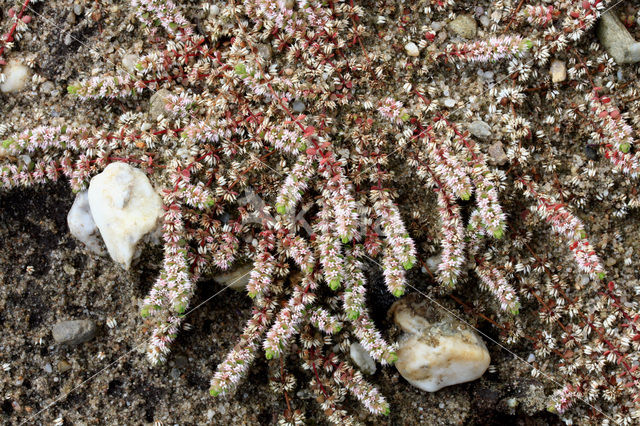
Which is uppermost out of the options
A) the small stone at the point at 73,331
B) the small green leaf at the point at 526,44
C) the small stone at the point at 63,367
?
the small green leaf at the point at 526,44

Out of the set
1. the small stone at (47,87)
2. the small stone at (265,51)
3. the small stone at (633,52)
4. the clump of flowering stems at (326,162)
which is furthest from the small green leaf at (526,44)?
the small stone at (47,87)

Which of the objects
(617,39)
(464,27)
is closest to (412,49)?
(464,27)

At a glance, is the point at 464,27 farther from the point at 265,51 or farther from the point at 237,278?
the point at 237,278

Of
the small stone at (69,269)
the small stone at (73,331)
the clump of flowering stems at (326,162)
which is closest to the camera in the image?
the clump of flowering stems at (326,162)

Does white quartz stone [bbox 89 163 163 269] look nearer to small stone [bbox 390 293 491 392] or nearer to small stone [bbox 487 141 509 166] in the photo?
small stone [bbox 390 293 491 392]

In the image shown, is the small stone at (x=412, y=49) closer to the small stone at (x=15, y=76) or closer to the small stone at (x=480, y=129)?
the small stone at (x=480, y=129)

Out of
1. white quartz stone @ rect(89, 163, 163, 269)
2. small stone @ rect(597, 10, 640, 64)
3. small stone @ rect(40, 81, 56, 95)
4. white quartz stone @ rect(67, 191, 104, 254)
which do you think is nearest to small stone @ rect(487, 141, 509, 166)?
small stone @ rect(597, 10, 640, 64)
